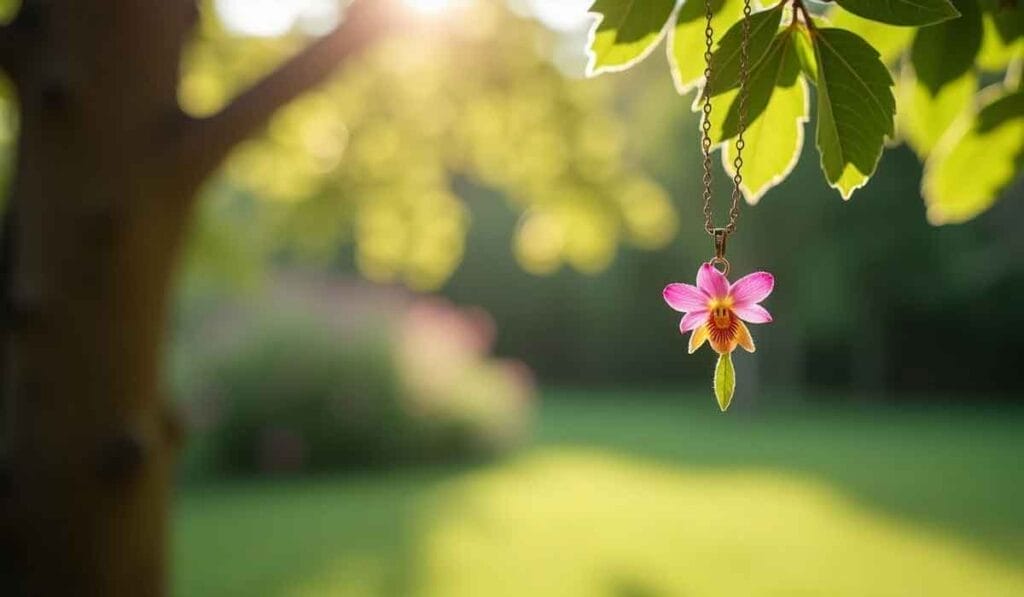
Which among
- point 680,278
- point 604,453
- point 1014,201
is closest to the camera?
point 604,453

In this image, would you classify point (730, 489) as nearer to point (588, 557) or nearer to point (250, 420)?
point (588, 557)

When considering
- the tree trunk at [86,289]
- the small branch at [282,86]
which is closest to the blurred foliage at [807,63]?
the small branch at [282,86]

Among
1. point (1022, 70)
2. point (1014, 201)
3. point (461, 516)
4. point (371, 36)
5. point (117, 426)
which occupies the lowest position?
point (461, 516)

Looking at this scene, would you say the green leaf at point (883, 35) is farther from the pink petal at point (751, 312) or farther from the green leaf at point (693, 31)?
the pink petal at point (751, 312)

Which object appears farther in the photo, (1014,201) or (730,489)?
(1014,201)

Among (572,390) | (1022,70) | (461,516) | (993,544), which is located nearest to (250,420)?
(461,516)

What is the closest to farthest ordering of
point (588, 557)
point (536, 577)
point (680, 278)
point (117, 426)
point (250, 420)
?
point (117, 426) < point (536, 577) < point (588, 557) < point (250, 420) < point (680, 278)

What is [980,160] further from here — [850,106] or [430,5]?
[430,5]

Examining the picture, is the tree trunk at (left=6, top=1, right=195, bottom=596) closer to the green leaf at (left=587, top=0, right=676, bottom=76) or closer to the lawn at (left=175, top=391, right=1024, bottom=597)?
the green leaf at (left=587, top=0, right=676, bottom=76)

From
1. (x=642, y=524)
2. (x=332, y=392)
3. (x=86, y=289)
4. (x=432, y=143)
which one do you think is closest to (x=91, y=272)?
(x=86, y=289)
